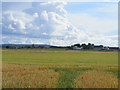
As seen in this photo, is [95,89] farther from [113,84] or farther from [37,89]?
[37,89]

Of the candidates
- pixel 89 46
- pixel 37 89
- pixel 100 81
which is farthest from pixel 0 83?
pixel 89 46

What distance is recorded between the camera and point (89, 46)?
101 m

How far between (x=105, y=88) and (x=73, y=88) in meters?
1.67

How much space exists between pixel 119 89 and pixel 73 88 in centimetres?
230

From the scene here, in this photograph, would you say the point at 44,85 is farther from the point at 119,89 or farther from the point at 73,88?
the point at 119,89

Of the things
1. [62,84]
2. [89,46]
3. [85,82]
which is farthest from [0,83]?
[89,46]

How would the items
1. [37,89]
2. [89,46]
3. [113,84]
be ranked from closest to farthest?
[37,89] < [113,84] < [89,46]

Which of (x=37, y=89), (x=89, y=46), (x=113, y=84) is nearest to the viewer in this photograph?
(x=37, y=89)

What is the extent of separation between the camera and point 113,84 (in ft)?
44.2

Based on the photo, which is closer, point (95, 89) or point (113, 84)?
point (95, 89)

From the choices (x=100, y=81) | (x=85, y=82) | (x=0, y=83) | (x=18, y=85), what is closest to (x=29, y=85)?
(x=18, y=85)

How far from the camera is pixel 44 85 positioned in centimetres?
1308

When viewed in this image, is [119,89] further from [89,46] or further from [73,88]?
[89,46]

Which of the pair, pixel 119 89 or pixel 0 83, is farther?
pixel 0 83
